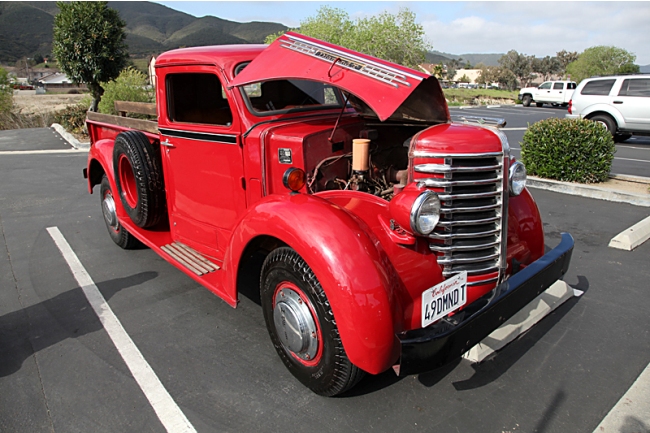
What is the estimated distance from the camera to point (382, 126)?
3.16 metres

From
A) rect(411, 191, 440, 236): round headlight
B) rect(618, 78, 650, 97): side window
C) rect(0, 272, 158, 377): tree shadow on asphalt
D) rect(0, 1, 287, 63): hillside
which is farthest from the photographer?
rect(0, 1, 287, 63): hillside

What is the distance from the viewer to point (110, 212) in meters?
4.76

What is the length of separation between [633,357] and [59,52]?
1782 centimetres

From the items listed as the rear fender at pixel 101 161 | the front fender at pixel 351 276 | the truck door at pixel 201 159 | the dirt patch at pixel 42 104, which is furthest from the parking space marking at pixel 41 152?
the front fender at pixel 351 276

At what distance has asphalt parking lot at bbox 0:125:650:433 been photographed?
2303 mm

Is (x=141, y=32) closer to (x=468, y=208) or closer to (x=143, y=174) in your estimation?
(x=143, y=174)

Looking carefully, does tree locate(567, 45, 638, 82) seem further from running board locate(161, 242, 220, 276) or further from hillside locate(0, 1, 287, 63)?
hillside locate(0, 1, 287, 63)

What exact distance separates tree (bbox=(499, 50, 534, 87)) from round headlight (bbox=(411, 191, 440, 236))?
7930 cm

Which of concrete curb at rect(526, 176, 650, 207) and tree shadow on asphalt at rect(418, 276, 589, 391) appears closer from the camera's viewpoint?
tree shadow on asphalt at rect(418, 276, 589, 391)

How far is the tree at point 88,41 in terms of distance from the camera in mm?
14580

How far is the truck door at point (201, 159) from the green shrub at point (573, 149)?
5472 mm

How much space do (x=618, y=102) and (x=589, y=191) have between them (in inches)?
277

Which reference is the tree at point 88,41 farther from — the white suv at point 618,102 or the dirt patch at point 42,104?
the white suv at point 618,102

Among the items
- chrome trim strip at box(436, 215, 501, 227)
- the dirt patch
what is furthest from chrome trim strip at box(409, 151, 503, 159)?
the dirt patch
